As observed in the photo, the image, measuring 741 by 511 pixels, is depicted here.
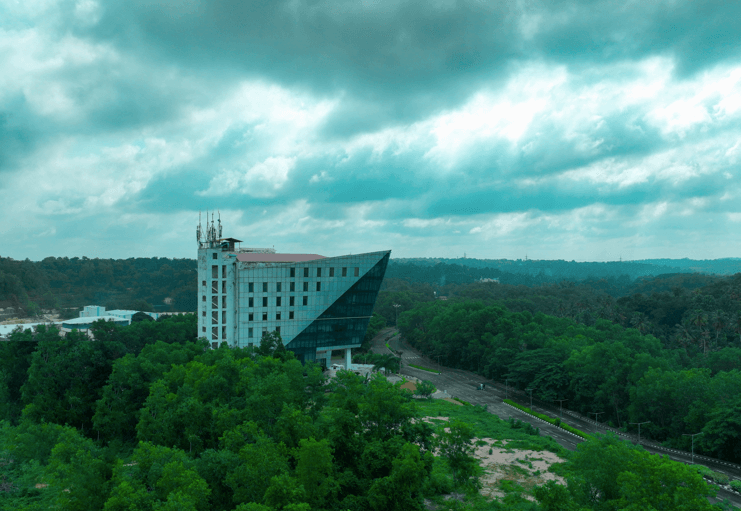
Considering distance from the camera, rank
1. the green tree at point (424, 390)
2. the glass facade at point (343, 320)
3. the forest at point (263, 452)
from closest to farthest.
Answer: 1. the forest at point (263, 452)
2. the green tree at point (424, 390)
3. the glass facade at point (343, 320)

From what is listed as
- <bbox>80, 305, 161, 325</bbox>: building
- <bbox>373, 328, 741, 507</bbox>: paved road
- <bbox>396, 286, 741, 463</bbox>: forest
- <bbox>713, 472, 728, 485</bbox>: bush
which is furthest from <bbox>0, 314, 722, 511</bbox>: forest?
<bbox>80, 305, 161, 325</bbox>: building

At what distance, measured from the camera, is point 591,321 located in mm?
126188

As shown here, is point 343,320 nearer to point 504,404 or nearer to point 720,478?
point 504,404

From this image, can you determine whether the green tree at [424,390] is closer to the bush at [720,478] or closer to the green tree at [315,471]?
the bush at [720,478]

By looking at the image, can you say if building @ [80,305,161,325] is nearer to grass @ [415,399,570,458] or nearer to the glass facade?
the glass facade

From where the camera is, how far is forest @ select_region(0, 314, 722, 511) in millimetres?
28000

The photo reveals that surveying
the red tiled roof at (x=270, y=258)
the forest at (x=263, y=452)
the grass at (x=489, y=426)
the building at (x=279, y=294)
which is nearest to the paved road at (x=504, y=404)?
the grass at (x=489, y=426)

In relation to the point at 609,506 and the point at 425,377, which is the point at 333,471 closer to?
the point at 609,506

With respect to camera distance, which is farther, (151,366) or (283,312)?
(283,312)

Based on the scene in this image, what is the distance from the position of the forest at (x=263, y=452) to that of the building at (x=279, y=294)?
18.5 metres

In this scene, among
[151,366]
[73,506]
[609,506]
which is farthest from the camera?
[151,366]

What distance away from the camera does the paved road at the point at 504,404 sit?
5554 cm

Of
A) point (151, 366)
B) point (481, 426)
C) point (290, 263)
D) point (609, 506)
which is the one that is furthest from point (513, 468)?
point (290, 263)

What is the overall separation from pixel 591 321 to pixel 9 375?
12152 centimetres
